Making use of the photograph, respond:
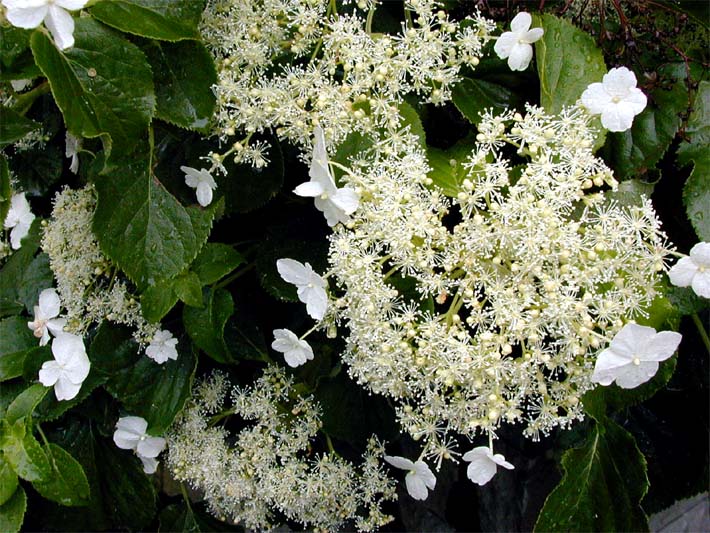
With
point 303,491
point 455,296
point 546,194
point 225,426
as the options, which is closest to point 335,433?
point 303,491

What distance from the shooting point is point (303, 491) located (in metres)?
0.91

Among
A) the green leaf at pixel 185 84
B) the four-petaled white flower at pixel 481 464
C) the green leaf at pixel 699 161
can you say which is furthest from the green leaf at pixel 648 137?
the green leaf at pixel 185 84

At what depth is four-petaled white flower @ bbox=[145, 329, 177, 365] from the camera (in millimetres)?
926

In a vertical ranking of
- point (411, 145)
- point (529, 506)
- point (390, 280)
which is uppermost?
point (411, 145)

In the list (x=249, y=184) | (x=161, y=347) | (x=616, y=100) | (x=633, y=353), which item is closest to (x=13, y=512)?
(x=161, y=347)

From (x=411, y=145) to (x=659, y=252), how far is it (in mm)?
279

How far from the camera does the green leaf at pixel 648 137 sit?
0.81 meters

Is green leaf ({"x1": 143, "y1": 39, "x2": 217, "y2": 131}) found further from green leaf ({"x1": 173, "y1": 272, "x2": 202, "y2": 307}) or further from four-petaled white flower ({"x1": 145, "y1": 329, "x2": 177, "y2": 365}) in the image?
four-petaled white flower ({"x1": 145, "y1": 329, "x2": 177, "y2": 365})

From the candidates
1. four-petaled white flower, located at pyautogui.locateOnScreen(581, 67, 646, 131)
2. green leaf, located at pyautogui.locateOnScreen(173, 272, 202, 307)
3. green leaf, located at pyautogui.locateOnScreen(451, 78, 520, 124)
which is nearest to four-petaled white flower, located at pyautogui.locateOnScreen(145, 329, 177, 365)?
green leaf, located at pyautogui.locateOnScreen(173, 272, 202, 307)

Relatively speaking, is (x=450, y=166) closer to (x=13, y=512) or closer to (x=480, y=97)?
(x=480, y=97)

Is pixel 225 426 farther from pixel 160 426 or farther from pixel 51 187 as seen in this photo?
pixel 51 187

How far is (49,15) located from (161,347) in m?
0.45

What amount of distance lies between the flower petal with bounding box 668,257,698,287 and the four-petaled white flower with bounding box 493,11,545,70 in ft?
0.94

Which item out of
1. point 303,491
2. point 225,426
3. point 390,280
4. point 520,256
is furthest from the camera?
point 225,426
